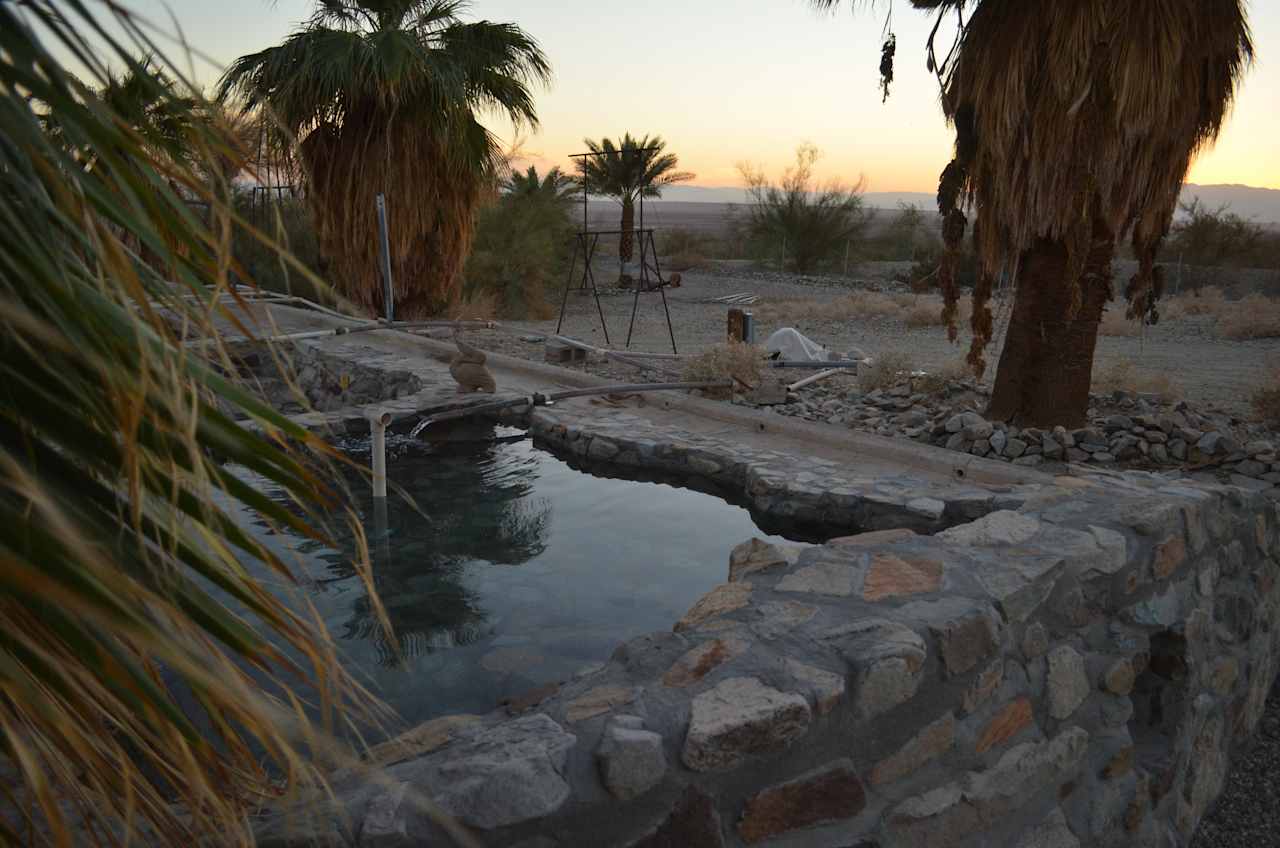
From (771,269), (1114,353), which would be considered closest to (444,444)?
(1114,353)

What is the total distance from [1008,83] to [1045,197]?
27.1 inches

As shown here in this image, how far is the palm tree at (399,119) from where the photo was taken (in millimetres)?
10352

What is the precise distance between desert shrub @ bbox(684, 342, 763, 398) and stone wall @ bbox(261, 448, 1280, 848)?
3.89 m

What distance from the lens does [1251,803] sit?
3604 millimetres

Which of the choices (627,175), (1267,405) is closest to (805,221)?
(627,175)

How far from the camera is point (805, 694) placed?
207 cm

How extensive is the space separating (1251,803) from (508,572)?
122 inches

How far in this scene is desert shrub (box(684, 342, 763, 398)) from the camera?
25.3ft

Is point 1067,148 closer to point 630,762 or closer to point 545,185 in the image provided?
point 630,762

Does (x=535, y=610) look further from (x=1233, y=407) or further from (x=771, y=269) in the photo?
(x=771, y=269)

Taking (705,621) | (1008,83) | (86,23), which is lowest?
(705,621)

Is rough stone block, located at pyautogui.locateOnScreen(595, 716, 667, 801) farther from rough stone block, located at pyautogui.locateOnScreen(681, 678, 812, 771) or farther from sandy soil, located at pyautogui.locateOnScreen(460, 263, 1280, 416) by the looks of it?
sandy soil, located at pyautogui.locateOnScreen(460, 263, 1280, 416)

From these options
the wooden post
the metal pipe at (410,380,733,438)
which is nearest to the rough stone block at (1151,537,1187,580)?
the metal pipe at (410,380,733,438)

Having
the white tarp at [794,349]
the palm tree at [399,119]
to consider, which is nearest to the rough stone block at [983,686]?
the white tarp at [794,349]
